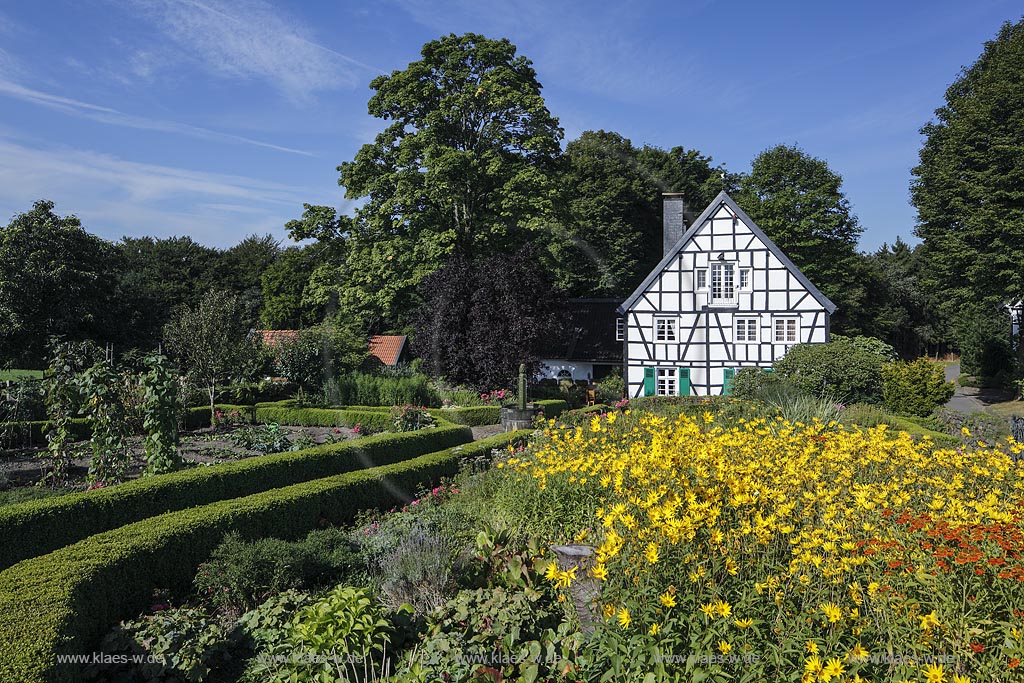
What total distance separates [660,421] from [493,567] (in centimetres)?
276

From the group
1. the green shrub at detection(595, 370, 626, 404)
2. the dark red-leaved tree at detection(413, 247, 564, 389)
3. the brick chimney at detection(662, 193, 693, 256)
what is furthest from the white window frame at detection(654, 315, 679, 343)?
the dark red-leaved tree at detection(413, 247, 564, 389)

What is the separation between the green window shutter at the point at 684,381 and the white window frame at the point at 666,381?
138mm

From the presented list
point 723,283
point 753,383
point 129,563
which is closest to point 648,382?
point 723,283

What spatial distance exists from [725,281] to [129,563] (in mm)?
23789

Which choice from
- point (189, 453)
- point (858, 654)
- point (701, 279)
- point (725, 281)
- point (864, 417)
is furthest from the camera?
point (701, 279)

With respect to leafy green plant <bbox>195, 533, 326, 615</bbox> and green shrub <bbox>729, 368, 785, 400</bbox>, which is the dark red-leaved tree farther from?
leafy green plant <bbox>195, 533, 326, 615</bbox>

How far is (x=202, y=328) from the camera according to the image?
18.5 meters

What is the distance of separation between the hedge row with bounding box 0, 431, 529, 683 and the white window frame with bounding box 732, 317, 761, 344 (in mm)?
18627

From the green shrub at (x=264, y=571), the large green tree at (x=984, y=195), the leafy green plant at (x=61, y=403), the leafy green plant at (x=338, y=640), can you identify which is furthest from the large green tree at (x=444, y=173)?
the leafy green plant at (x=338, y=640)

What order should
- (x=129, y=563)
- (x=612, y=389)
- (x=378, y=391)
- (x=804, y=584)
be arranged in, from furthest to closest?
(x=612, y=389), (x=378, y=391), (x=129, y=563), (x=804, y=584)

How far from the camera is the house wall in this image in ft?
85.3

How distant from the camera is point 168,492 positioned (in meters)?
9.01

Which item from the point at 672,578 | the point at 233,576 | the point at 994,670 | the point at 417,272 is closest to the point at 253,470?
the point at 233,576

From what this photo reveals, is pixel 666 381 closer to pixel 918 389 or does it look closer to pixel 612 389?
pixel 612 389
